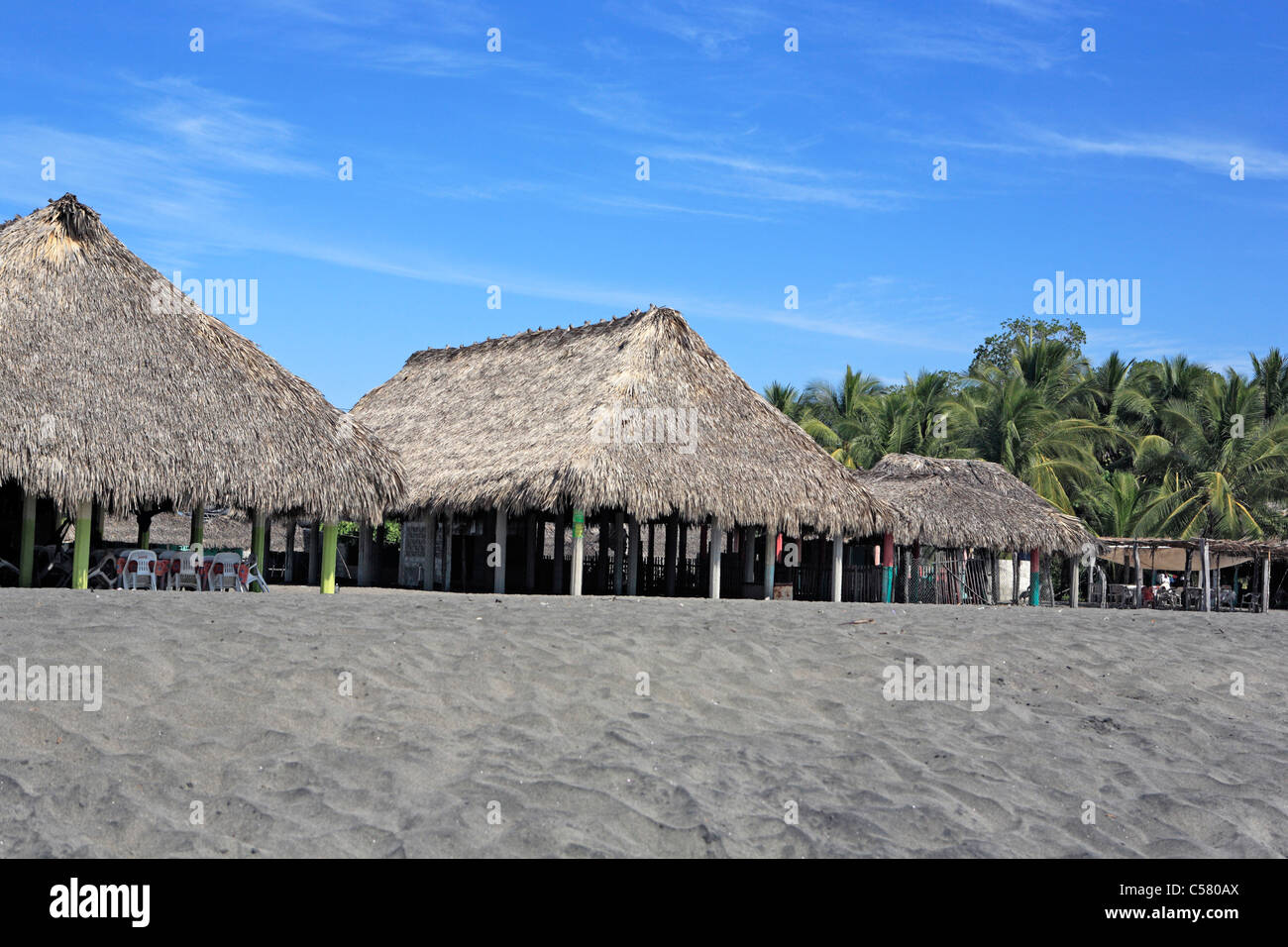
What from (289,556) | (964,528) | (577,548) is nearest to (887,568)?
(964,528)

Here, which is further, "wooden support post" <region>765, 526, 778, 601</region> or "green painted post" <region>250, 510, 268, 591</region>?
"wooden support post" <region>765, 526, 778, 601</region>

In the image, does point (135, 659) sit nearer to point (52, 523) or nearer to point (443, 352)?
point (52, 523)

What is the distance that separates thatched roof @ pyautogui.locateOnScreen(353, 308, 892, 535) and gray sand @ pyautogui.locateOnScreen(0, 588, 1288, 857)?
296 inches

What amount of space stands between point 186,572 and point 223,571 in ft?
1.32

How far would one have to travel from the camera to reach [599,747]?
5.70 metres

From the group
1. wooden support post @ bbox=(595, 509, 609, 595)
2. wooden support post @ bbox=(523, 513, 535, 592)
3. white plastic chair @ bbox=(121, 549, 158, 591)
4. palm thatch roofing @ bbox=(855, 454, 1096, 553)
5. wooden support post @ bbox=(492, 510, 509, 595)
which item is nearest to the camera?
white plastic chair @ bbox=(121, 549, 158, 591)

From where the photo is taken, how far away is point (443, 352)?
25469mm

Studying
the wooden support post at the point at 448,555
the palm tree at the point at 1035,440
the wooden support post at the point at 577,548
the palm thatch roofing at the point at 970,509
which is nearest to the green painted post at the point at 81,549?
the wooden support post at the point at 577,548

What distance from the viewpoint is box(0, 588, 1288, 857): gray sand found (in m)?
4.60

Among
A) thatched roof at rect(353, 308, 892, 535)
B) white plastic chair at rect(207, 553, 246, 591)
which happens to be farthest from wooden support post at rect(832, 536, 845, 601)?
white plastic chair at rect(207, 553, 246, 591)

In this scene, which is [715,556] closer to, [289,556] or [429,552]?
[429,552]

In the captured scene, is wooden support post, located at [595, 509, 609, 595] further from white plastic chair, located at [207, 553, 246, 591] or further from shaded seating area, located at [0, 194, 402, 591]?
white plastic chair, located at [207, 553, 246, 591]
